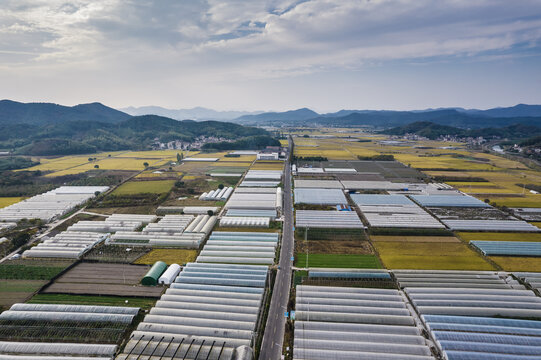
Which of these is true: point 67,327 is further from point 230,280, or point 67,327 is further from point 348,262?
point 348,262

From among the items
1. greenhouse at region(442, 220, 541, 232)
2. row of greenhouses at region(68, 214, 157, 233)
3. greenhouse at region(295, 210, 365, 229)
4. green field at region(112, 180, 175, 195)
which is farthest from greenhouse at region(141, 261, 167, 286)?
greenhouse at region(442, 220, 541, 232)

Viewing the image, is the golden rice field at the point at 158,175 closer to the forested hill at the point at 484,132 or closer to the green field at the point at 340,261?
the green field at the point at 340,261

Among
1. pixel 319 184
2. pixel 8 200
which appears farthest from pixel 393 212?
pixel 8 200

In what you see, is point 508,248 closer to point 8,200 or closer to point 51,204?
point 51,204

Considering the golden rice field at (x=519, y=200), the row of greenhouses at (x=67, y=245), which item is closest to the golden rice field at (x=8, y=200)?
the row of greenhouses at (x=67, y=245)

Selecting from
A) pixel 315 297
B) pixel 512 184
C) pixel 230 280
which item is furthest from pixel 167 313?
pixel 512 184

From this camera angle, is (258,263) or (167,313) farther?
(258,263)

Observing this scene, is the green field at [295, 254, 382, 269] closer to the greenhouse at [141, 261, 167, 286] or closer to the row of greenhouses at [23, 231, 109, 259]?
the greenhouse at [141, 261, 167, 286]
